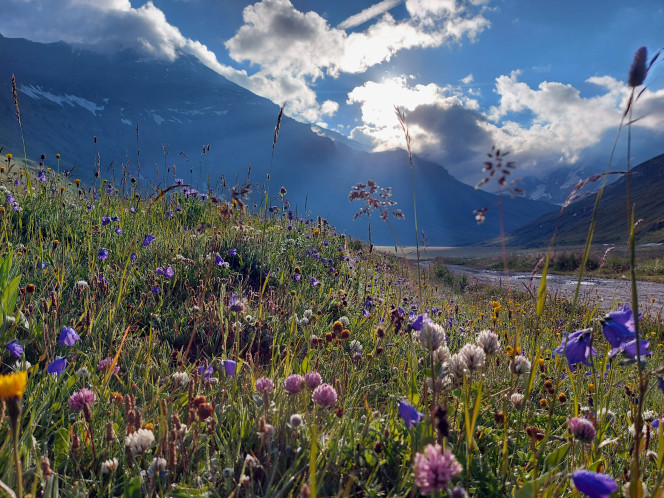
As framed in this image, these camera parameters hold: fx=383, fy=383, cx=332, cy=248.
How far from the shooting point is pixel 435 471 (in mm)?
811

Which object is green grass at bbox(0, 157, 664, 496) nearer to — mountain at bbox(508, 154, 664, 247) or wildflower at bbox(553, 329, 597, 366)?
wildflower at bbox(553, 329, 597, 366)

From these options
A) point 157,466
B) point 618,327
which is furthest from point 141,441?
point 618,327


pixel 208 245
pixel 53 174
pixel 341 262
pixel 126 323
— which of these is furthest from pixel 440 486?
pixel 53 174

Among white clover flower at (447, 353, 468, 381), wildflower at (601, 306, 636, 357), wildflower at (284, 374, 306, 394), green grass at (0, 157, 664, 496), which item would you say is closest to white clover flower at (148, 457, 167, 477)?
green grass at (0, 157, 664, 496)

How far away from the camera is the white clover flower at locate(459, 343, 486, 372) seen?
1.50m

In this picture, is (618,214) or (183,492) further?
(618,214)

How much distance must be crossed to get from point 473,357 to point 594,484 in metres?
0.55

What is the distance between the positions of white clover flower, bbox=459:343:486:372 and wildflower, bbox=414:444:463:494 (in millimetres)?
720

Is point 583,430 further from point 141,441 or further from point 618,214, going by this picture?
point 618,214

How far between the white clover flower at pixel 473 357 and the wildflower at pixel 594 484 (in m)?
0.47

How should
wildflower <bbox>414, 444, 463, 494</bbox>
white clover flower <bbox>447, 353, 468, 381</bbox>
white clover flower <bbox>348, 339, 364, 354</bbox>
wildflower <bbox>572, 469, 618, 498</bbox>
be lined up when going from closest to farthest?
wildflower <bbox>414, 444, 463, 494</bbox>, wildflower <bbox>572, 469, 618, 498</bbox>, white clover flower <bbox>447, 353, 468, 381</bbox>, white clover flower <bbox>348, 339, 364, 354</bbox>

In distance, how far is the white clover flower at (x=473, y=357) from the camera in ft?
4.91

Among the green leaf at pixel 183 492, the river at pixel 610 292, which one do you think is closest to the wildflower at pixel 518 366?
the green leaf at pixel 183 492

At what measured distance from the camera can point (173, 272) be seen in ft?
12.0
